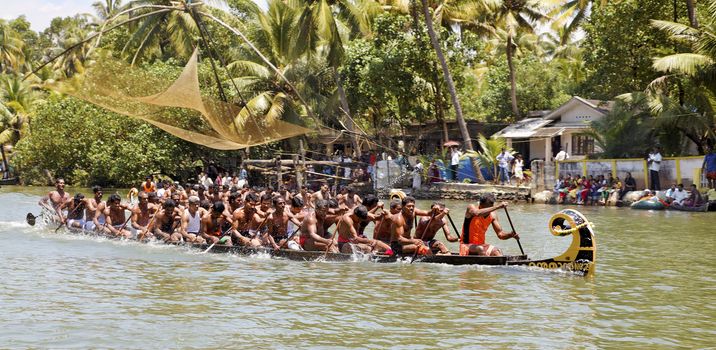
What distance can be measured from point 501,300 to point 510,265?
5.78 ft

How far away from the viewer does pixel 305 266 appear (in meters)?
15.6

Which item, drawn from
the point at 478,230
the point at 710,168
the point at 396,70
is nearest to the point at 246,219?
the point at 478,230

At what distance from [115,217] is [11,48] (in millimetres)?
43081

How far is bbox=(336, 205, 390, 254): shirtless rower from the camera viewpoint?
15.4 meters

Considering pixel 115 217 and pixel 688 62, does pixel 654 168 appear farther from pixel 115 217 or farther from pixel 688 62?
pixel 115 217

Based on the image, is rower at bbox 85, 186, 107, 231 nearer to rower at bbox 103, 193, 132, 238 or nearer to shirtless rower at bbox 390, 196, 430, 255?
rower at bbox 103, 193, 132, 238

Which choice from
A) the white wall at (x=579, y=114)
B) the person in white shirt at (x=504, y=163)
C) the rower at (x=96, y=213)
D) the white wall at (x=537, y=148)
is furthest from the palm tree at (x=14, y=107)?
the rower at (x=96, y=213)

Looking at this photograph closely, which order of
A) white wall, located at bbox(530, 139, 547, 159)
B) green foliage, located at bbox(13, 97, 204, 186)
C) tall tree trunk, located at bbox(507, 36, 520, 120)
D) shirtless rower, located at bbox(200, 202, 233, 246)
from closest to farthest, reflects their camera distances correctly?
shirtless rower, located at bbox(200, 202, 233, 246), green foliage, located at bbox(13, 97, 204, 186), white wall, located at bbox(530, 139, 547, 159), tall tree trunk, located at bbox(507, 36, 520, 120)

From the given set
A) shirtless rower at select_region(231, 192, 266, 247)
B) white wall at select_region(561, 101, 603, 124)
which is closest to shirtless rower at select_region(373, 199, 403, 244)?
shirtless rower at select_region(231, 192, 266, 247)

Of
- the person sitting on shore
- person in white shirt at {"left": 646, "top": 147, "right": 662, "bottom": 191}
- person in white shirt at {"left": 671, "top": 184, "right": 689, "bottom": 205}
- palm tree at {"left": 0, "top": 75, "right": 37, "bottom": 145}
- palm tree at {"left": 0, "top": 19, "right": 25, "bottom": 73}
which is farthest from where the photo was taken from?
palm tree at {"left": 0, "top": 19, "right": 25, "bottom": 73}

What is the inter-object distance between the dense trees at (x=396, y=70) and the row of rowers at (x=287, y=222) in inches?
335

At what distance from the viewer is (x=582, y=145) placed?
128ft

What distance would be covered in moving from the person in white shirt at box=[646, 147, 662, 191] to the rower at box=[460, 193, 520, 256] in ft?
54.4

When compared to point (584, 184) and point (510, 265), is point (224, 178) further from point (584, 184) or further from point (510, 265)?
point (510, 265)
